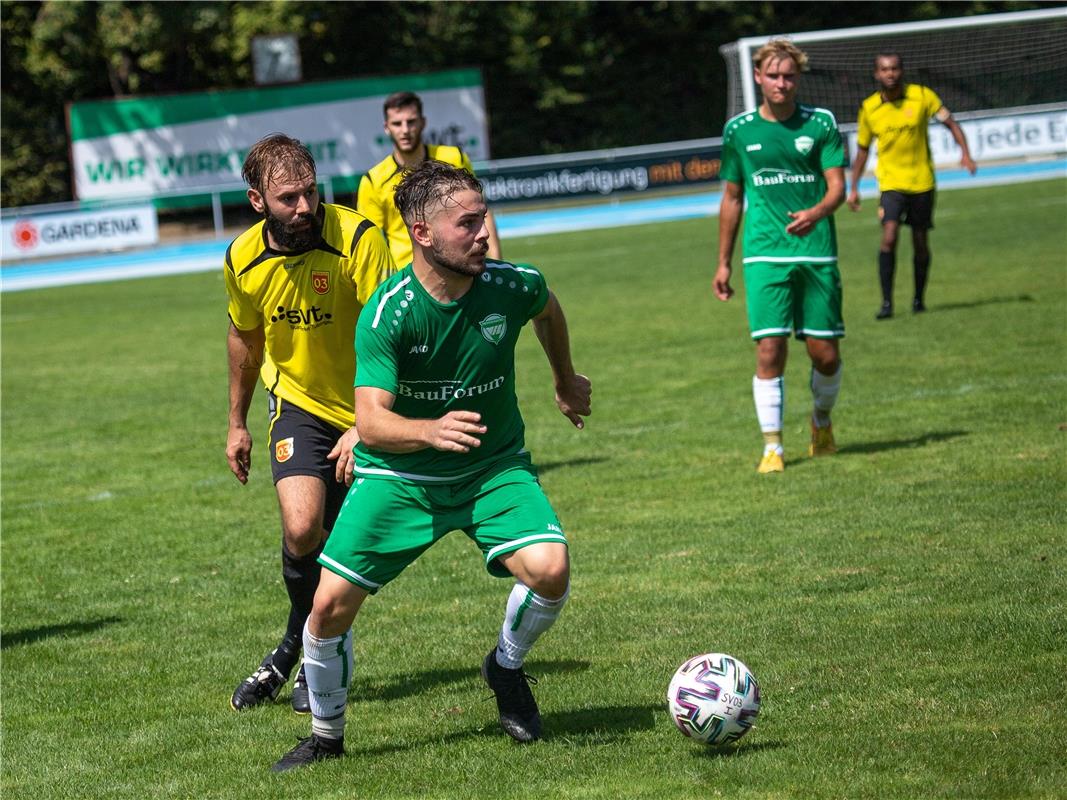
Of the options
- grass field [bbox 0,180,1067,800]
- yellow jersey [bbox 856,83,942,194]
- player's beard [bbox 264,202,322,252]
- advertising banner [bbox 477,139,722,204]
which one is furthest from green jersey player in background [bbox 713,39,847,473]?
advertising banner [bbox 477,139,722,204]

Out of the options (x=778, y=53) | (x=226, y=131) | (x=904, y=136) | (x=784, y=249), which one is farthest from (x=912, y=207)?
(x=226, y=131)

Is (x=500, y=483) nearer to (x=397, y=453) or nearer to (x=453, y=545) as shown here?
(x=397, y=453)

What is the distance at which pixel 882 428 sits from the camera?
9.81 metres

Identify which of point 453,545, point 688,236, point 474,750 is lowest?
point 688,236

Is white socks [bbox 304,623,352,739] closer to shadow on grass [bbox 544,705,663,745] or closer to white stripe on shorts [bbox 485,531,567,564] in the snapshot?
white stripe on shorts [bbox 485,531,567,564]

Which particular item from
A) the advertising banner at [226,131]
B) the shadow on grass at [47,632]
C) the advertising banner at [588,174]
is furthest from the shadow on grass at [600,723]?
the advertising banner at [226,131]

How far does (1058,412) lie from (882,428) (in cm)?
113

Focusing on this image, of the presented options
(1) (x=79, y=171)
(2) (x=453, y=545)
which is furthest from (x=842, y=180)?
(1) (x=79, y=171)

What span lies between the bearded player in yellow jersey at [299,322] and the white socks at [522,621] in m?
0.85

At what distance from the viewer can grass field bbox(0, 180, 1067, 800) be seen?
15.3 feet

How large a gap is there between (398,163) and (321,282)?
11.2 ft

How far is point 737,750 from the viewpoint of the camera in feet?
15.2

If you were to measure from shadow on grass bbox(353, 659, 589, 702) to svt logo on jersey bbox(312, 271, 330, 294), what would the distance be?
5.20 feet

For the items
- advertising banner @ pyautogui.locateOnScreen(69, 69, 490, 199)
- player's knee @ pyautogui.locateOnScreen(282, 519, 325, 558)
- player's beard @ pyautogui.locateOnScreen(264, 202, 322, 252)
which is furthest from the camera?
advertising banner @ pyautogui.locateOnScreen(69, 69, 490, 199)
